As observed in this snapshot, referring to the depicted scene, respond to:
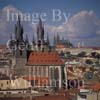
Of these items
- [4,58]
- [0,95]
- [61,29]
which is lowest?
[0,95]

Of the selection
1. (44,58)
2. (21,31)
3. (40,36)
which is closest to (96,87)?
(44,58)

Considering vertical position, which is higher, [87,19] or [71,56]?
[87,19]

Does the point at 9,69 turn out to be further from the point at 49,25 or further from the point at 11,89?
the point at 49,25

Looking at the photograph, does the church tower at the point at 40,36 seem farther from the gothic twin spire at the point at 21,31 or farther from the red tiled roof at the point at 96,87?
the red tiled roof at the point at 96,87

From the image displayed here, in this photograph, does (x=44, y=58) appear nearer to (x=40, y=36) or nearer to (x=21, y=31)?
(x=40, y=36)

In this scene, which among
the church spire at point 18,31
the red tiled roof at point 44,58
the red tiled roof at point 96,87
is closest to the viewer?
the red tiled roof at point 96,87

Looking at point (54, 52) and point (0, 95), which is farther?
point (54, 52)

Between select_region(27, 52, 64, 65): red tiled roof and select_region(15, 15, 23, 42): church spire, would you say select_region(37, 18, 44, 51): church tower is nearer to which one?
select_region(27, 52, 64, 65): red tiled roof

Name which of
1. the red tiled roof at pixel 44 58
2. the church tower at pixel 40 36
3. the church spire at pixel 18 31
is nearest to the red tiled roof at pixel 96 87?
the red tiled roof at pixel 44 58

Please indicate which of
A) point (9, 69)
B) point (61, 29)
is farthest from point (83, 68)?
point (9, 69)
